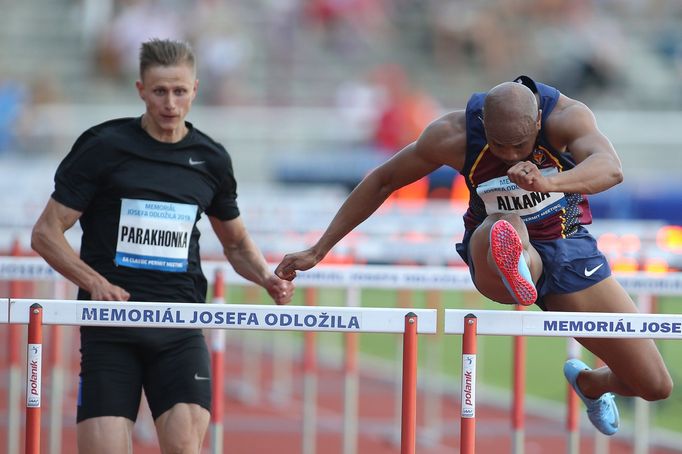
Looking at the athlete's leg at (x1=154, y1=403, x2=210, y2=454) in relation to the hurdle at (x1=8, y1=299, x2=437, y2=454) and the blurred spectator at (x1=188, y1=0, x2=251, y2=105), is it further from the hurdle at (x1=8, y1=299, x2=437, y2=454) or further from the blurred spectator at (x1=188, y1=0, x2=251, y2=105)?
the blurred spectator at (x1=188, y1=0, x2=251, y2=105)

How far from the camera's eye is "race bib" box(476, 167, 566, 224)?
16.8 ft

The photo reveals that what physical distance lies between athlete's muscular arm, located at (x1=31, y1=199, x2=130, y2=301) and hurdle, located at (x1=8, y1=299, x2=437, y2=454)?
19.7 inches

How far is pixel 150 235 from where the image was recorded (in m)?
5.34

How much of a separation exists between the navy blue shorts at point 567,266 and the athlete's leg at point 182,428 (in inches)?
48.2

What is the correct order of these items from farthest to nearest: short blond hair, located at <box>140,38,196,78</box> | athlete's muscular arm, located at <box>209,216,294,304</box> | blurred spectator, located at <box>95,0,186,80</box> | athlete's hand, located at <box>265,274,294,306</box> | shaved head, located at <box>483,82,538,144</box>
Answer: blurred spectator, located at <box>95,0,186,80</box> → athlete's muscular arm, located at <box>209,216,294,304</box> → athlete's hand, located at <box>265,274,294,306</box> → short blond hair, located at <box>140,38,196,78</box> → shaved head, located at <box>483,82,538,144</box>

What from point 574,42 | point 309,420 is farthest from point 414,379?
point 574,42

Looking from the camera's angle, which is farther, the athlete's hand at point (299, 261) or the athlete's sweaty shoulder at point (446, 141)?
the athlete's hand at point (299, 261)

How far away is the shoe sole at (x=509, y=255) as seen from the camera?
4.81m

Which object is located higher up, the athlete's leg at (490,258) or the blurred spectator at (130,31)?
the blurred spectator at (130,31)

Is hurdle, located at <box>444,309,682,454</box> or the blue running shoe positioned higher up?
hurdle, located at <box>444,309,682,454</box>

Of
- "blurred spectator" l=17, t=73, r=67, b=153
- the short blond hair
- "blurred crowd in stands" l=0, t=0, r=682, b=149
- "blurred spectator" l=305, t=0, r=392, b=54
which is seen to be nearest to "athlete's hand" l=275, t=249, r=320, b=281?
the short blond hair

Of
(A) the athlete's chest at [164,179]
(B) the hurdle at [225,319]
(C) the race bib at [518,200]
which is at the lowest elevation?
(B) the hurdle at [225,319]

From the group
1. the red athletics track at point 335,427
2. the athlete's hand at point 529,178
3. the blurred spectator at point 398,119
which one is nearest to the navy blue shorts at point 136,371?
the athlete's hand at point 529,178

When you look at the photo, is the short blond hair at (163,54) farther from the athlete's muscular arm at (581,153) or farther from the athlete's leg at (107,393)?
the athlete's muscular arm at (581,153)
